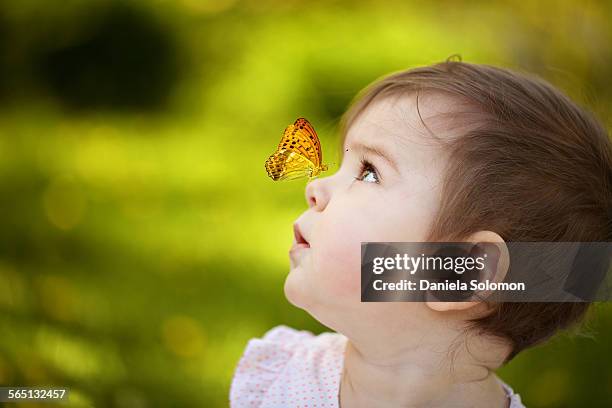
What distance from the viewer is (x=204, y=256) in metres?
1.29

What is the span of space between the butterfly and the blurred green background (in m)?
0.19

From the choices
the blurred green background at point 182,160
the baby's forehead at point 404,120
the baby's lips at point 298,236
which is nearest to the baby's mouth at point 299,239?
the baby's lips at point 298,236

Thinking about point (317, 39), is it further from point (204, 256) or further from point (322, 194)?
point (322, 194)

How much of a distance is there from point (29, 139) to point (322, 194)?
2.68ft

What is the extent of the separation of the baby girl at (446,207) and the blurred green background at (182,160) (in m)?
0.26

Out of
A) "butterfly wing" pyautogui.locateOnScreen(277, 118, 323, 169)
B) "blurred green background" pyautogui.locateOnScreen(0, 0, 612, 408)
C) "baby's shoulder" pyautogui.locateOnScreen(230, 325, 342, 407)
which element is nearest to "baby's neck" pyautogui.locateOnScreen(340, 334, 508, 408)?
"baby's shoulder" pyautogui.locateOnScreen(230, 325, 342, 407)

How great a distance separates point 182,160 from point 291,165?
56cm

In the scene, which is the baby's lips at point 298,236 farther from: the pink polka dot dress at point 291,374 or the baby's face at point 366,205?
the pink polka dot dress at point 291,374

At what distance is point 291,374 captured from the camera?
894 mm

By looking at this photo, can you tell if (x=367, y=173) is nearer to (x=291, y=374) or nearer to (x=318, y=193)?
(x=318, y=193)

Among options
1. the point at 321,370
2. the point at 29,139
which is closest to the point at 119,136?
the point at 29,139

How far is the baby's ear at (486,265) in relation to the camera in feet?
2.37

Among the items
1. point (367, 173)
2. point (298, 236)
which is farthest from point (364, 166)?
point (298, 236)

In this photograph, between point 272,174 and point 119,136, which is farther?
point 119,136
